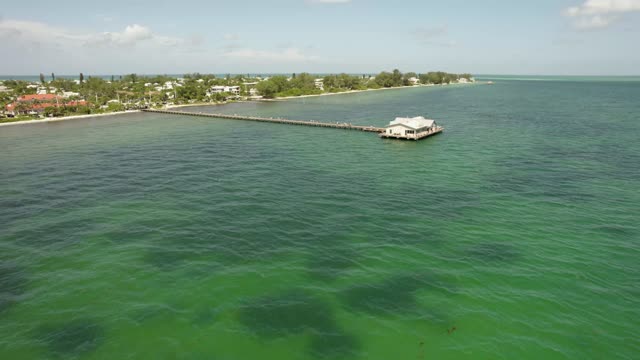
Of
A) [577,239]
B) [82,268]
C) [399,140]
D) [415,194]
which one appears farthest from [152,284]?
[399,140]

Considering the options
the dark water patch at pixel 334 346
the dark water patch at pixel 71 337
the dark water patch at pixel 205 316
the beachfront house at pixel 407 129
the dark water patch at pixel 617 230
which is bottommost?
the dark water patch at pixel 334 346

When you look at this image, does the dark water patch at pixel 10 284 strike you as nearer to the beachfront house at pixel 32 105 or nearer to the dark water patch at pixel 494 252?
the dark water patch at pixel 494 252

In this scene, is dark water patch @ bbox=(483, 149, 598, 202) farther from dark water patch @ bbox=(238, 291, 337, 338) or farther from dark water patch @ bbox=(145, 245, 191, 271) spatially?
dark water patch @ bbox=(145, 245, 191, 271)

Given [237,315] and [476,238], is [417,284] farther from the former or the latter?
[237,315]

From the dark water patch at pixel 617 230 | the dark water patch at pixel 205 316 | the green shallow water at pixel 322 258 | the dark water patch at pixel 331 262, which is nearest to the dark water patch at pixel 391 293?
the green shallow water at pixel 322 258

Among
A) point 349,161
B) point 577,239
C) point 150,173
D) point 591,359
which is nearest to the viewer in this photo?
point 591,359

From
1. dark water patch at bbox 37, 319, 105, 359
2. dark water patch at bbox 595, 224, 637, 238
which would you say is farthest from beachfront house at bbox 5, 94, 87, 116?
dark water patch at bbox 595, 224, 637, 238
